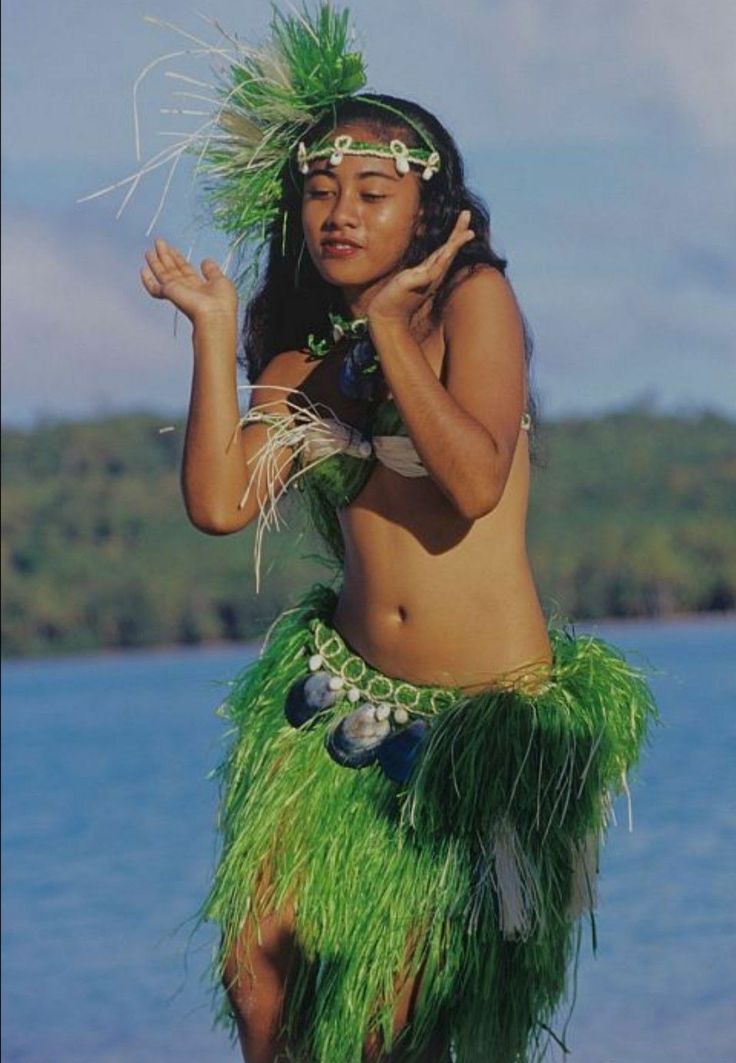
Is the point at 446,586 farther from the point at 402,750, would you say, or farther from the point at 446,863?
the point at 446,863

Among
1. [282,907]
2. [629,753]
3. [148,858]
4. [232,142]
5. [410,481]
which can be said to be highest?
[232,142]

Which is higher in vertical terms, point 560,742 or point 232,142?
point 232,142

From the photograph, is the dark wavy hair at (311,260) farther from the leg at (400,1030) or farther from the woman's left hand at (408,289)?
the leg at (400,1030)

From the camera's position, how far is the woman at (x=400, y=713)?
3260mm

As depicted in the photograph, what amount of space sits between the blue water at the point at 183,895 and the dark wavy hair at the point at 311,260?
2.33ft

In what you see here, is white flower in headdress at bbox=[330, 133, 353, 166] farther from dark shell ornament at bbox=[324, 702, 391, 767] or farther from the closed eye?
dark shell ornament at bbox=[324, 702, 391, 767]

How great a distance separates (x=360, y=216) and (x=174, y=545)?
27.8 m

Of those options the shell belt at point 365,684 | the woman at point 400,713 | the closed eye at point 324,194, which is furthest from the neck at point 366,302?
the shell belt at point 365,684

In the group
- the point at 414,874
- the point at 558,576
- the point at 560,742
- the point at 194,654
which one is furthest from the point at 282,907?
the point at 194,654

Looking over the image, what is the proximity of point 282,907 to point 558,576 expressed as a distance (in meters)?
25.8

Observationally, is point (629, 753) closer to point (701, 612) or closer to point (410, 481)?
point (410, 481)

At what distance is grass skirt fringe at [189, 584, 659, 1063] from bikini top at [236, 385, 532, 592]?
269 mm

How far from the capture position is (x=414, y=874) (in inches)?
129

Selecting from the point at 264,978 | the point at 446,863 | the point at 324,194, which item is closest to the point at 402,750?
the point at 446,863
